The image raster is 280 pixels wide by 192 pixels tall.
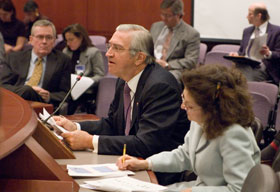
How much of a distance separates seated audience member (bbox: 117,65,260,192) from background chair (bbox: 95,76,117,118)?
299 centimetres

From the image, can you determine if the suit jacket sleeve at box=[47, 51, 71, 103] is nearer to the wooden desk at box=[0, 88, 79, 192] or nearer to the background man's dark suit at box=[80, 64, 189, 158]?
the background man's dark suit at box=[80, 64, 189, 158]

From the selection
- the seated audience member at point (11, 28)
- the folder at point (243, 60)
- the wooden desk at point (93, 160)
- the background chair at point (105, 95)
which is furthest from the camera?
the seated audience member at point (11, 28)

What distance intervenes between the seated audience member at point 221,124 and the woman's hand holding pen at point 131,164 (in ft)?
0.96

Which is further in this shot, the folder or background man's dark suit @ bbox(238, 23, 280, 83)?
background man's dark suit @ bbox(238, 23, 280, 83)

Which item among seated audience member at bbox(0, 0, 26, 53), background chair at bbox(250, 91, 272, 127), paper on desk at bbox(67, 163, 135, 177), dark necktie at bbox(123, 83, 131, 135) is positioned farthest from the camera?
seated audience member at bbox(0, 0, 26, 53)

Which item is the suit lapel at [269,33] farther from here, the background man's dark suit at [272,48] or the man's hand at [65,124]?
the man's hand at [65,124]

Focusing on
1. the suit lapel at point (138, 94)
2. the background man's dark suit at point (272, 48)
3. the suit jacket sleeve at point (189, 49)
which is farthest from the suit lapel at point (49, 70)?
the background man's dark suit at point (272, 48)

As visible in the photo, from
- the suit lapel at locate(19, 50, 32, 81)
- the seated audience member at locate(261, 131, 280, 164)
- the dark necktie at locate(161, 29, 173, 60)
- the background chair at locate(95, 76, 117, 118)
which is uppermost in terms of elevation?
the seated audience member at locate(261, 131, 280, 164)

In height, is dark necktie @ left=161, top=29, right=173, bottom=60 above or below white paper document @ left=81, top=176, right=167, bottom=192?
below

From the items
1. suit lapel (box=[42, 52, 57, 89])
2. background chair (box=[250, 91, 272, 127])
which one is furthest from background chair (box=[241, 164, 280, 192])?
suit lapel (box=[42, 52, 57, 89])

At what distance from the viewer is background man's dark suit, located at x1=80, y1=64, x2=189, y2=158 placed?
2.86m

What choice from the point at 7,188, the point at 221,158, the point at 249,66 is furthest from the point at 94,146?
the point at 249,66

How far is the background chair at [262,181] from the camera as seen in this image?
1345 mm

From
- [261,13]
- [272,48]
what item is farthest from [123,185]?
[261,13]
